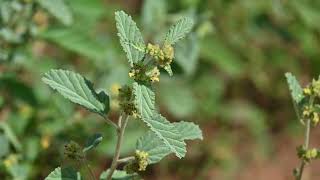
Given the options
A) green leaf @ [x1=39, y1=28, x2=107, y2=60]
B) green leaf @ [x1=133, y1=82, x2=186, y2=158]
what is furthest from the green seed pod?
green leaf @ [x1=39, y1=28, x2=107, y2=60]

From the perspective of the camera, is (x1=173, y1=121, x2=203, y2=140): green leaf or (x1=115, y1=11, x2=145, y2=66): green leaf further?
(x1=173, y1=121, x2=203, y2=140): green leaf

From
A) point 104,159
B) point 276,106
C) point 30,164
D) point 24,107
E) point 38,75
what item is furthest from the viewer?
point 276,106

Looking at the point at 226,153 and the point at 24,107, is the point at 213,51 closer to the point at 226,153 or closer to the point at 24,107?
the point at 226,153

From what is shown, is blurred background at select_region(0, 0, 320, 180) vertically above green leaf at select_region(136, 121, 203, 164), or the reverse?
blurred background at select_region(0, 0, 320, 180)

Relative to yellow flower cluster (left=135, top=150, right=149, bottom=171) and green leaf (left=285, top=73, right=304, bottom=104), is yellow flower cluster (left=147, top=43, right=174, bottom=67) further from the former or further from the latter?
green leaf (left=285, top=73, right=304, bottom=104)

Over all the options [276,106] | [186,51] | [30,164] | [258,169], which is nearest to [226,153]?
[258,169]

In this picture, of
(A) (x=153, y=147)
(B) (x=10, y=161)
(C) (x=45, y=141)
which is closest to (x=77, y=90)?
(A) (x=153, y=147)

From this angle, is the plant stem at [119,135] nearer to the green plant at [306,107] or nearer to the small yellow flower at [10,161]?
the green plant at [306,107]

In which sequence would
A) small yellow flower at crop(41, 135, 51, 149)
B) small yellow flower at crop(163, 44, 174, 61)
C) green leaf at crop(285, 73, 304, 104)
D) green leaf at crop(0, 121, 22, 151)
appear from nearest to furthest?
small yellow flower at crop(163, 44, 174, 61) → green leaf at crop(285, 73, 304, 104) → green leaf at crop(0, 121, 22, 151) → small yellow flower at crop(41, 135, 51, 149)
